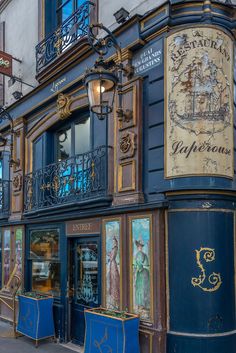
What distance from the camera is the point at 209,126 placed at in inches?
266

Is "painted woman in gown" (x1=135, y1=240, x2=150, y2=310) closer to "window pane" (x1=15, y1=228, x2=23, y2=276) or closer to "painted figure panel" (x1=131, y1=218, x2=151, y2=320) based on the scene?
"painted figure panel" (x1=131, y1=218, x2=151, y2=320)

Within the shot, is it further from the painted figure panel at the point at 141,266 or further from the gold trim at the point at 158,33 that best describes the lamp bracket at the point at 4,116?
the painted figure panel at the point at 141,266

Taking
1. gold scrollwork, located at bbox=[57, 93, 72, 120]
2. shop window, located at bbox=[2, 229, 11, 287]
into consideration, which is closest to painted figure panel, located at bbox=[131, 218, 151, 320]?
gold scrollwork, located at bbox=[57, 93, 72, 120]

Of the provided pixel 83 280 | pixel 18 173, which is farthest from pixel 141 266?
pixel 18 173

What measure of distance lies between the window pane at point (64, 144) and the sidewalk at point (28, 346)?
4.23m

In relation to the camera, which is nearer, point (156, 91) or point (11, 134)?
point (156, 91)

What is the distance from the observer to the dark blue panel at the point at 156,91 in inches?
285

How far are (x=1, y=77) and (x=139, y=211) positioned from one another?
8.46m

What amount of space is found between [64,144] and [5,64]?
10.7 feet

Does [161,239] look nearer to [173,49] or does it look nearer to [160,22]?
[173,49]

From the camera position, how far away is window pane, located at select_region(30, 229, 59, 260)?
966cm

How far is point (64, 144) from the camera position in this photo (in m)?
10.5

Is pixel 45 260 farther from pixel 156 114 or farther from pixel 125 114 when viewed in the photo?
pixel 156 114

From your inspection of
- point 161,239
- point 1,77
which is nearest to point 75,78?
point 161,239
